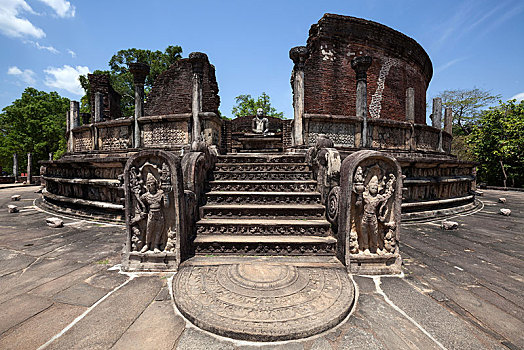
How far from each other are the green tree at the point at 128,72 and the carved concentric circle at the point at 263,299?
3080 cm

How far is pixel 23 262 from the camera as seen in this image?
114 inches

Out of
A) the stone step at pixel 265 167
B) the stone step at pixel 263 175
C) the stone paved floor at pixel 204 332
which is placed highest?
the stone step at pixel 265 167

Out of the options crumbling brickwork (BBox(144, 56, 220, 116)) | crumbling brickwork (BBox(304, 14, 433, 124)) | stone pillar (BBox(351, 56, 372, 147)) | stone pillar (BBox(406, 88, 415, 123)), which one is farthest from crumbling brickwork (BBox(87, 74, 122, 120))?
stone pillar (BBox(406, 88, 415, 123))

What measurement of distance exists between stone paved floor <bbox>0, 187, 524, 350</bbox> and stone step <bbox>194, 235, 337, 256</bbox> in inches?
24.8

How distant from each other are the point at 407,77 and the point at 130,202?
15.5 meters

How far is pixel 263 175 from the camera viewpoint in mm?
4516

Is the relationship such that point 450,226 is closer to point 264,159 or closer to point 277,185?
point 277,185

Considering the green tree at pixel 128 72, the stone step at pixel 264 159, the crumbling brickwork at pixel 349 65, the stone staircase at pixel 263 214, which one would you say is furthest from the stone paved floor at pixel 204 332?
the green tree at pixel 128 72

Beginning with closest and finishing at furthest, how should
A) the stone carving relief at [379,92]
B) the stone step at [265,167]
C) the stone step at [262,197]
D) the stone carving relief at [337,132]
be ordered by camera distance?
the stone step at [262,197] → the stone step at [265,167] → the stone carving relief at [337,132] → the stone carving relief at [379,92]

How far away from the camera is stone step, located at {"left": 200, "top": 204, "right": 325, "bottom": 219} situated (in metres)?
3.60

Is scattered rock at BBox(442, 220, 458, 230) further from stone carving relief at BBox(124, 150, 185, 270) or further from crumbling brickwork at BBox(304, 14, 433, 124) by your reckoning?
crumbling brickwork at BBox(304, 14, 433, 124)

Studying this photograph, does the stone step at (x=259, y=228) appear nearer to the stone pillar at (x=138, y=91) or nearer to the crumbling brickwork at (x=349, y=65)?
the stone pillar at (x=138, y=91)

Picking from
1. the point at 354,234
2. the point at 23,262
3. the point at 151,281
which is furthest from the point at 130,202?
the point at 354,234

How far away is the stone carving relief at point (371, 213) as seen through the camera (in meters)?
2.67
